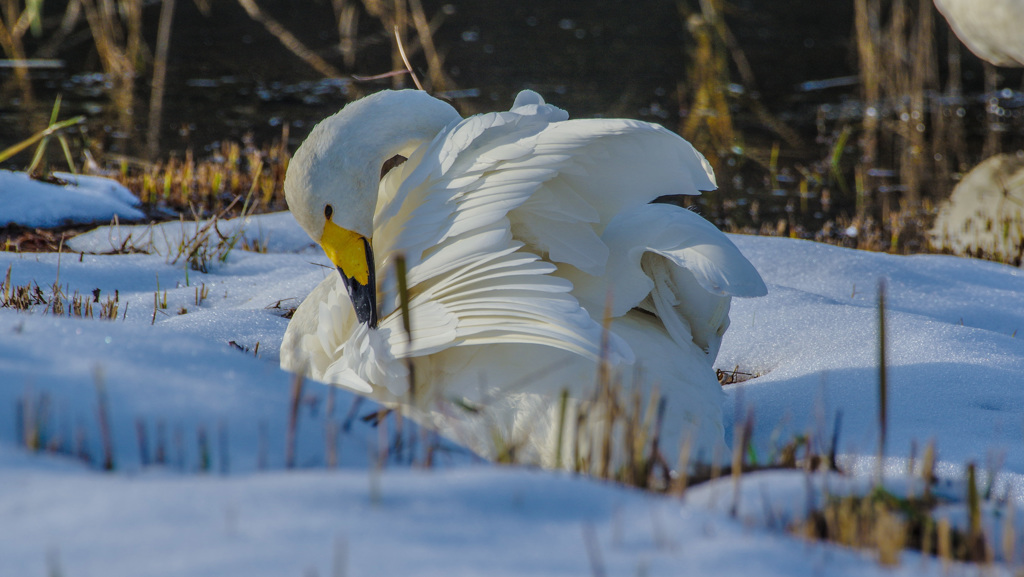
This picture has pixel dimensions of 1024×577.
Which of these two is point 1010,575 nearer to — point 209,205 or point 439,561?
point 439,561

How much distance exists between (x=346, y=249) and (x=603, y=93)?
11.0m

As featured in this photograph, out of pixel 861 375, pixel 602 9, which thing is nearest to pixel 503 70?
pixel 602 9

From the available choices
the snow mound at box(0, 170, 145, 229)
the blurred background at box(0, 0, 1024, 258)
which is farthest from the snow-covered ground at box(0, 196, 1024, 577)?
the snow mound at box(0, 170, 145, 229)

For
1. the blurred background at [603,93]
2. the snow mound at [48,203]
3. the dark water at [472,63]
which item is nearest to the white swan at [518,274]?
the blurred background at [603,93]

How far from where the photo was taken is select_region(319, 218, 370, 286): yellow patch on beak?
10.4 ft

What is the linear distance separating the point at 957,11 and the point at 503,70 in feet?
24.5

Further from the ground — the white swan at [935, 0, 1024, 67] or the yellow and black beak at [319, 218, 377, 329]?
the white swan at [935, 0, 1024, 67]

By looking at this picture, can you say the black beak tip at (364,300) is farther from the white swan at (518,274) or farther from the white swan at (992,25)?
the white swan at (992,25)

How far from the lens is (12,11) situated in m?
5.52

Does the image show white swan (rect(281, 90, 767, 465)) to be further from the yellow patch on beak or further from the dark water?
the dark water

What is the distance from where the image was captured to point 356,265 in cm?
319

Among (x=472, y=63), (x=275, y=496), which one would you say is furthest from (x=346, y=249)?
(x=472, y=63)

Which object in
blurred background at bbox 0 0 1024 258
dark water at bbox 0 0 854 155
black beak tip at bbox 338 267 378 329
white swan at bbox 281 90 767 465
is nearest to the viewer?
white swan at bbox 281 90 767 465

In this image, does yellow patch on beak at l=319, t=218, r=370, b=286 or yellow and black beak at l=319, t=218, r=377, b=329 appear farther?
yellow patch on beak at l=319, t=218, r=370, b=286
